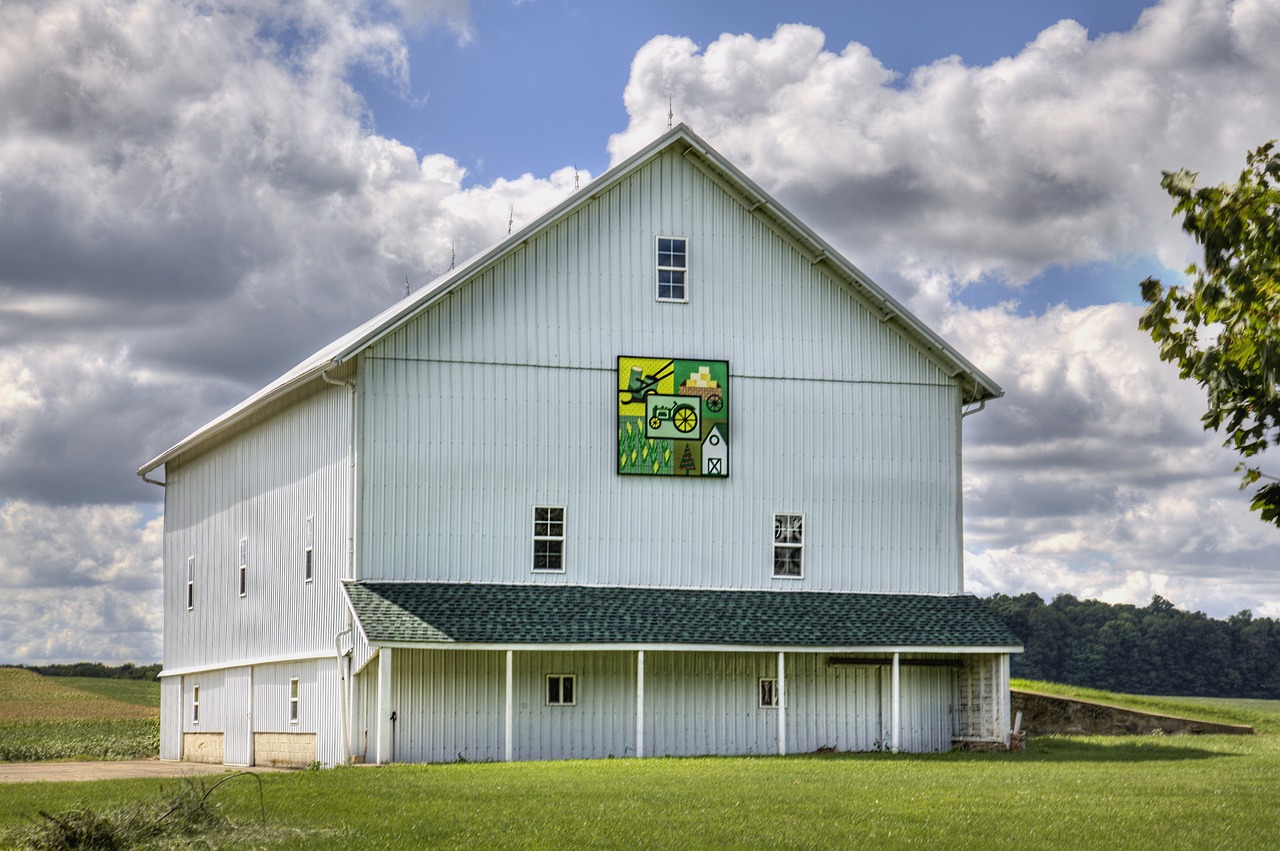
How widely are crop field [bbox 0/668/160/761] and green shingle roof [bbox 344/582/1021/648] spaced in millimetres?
19018

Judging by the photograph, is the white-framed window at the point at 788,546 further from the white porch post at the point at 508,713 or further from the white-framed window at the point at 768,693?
the white porch post at the point at 508,713

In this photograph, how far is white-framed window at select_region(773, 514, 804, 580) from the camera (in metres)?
36.3

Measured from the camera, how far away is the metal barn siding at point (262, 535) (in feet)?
115

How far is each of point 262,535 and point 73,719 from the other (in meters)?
24.1

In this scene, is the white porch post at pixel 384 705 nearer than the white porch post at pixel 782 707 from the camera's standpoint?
Yes

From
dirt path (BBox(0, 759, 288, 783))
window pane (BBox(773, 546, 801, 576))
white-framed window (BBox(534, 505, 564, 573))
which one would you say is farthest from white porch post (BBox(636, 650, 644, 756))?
dirt path (BBox(0, 759, 288, 783))

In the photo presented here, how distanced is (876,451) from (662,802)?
15.6 m

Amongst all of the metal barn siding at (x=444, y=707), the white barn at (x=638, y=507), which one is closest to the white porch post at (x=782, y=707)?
the white barn at (x=638, y=507)

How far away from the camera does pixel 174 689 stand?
48469 mm

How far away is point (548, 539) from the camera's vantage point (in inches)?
1371

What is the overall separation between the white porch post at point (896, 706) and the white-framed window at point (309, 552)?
487 inches

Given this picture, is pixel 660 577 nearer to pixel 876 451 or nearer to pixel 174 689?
pixel 876 451

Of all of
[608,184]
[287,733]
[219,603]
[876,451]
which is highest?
[608,184]

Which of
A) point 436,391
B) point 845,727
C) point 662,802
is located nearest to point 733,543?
point 845,727
